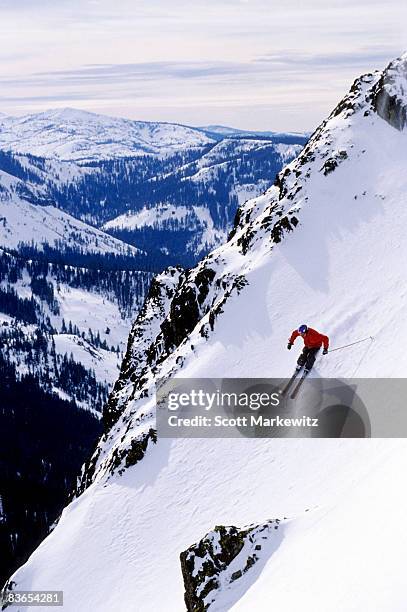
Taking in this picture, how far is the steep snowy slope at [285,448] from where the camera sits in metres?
20.8

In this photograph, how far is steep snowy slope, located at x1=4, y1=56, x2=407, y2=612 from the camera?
2075 centimetres

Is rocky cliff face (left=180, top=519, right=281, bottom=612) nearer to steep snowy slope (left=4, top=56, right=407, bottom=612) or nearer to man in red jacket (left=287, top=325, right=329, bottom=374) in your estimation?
steep snowy slope (left=4, top=56, right=407, bottom=612)

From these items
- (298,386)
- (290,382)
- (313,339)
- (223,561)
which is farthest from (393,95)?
(223,561)

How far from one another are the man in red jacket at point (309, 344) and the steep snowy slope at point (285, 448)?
5.55 ft

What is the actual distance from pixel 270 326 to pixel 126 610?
2604cm

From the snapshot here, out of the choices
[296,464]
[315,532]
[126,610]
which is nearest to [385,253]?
[296,464]

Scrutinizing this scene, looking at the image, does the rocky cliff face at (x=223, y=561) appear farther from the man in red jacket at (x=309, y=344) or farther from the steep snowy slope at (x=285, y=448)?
the man in red jacket at (x=309, y=344)

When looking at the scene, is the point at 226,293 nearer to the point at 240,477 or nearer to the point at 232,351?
the point at 232,351

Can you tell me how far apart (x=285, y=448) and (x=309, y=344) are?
798cm

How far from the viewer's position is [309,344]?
36.9m

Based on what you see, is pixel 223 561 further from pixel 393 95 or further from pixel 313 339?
pixel 393 95

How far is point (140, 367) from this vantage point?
263 ft

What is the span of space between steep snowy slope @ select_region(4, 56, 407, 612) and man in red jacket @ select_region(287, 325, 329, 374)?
169 centimetres

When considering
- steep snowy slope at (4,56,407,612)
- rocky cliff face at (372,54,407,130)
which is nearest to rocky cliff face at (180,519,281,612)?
steep snowy slope at (4,56,407,612)
